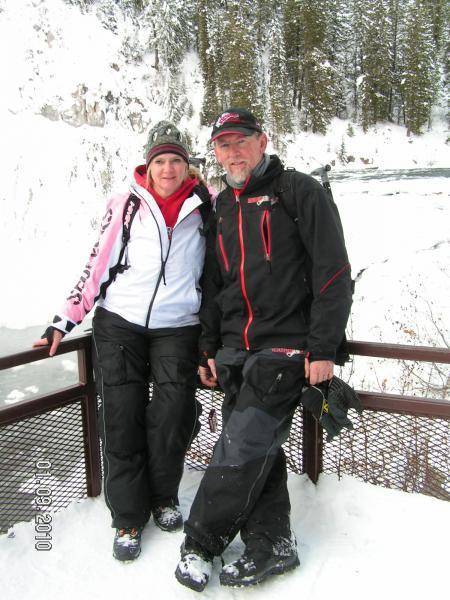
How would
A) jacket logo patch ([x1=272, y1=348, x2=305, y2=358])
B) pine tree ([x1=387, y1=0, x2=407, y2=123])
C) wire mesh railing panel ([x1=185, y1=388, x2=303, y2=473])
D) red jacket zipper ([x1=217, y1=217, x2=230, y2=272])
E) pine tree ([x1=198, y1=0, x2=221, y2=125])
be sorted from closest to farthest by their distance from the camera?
jacket logo patch ([x1=272, y1=348, x2=305, y2=358]) < red jacket zipper ([x1=217, y1=217, x2=230, y2=272]) < wire mesh railing panel ([x1=185, y1=388, x2=303, y2=473]) < pine tree ([x1=198, y1=0, x2=221, y2=125]) < pine tree ([x1=387, y1=0, x2=407, y2=123])

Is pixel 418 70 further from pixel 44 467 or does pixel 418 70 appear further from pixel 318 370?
pixel 44 467

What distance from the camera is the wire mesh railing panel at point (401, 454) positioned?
113 inches

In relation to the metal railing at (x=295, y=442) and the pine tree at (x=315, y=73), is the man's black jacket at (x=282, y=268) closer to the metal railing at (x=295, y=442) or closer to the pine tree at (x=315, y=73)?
the metal railing at (x=295, y=442)

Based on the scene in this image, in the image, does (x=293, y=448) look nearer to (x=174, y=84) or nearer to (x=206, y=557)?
(x=206, y=557)

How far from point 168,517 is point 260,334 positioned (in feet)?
3.71

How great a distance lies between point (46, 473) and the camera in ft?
9.43

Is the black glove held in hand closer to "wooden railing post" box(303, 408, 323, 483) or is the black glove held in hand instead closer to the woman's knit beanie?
"wooden railing post" box(303, 408, 323, 483)

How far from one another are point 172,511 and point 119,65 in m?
33.9

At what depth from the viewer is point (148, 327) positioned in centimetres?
281

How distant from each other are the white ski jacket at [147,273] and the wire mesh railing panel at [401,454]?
122 cm

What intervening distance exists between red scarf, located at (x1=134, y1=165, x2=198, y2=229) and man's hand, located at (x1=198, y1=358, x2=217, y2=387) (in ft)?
2.62

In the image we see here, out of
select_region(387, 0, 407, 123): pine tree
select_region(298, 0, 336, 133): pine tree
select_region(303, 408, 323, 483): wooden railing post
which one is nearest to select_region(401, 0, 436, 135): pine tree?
select_region(387, 0, 407, 123): pine tree

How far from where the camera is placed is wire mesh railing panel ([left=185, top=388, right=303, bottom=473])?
3141mm

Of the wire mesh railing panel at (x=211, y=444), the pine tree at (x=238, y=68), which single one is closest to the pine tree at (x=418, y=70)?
the pine tree at (x=238, y=68)
